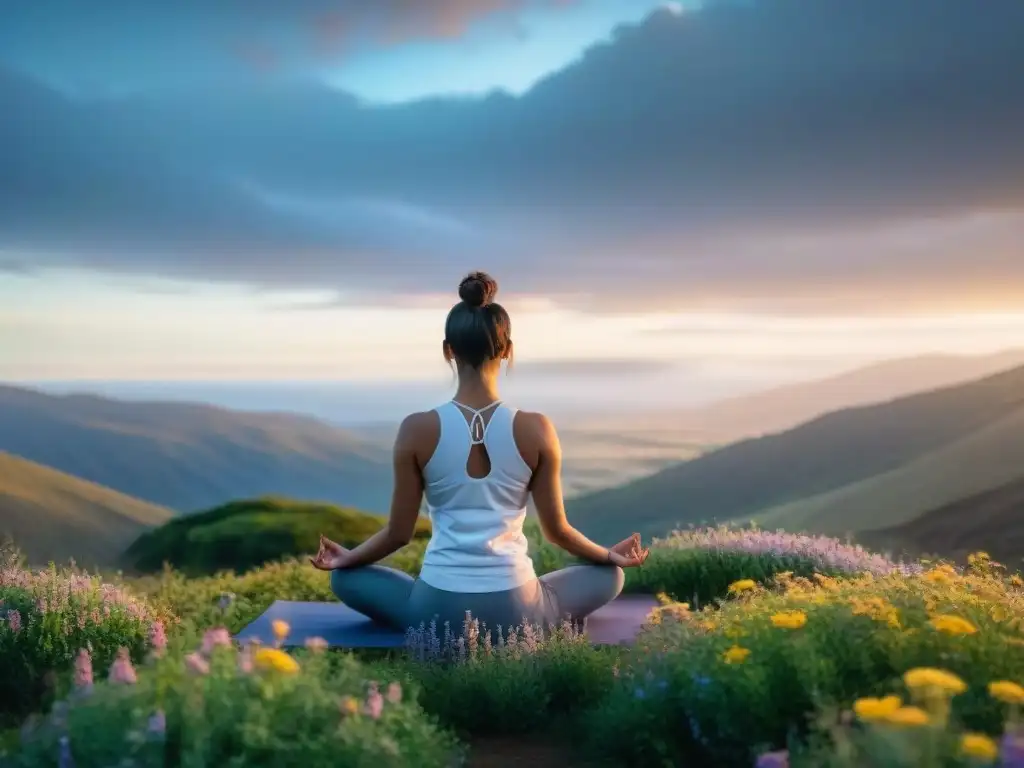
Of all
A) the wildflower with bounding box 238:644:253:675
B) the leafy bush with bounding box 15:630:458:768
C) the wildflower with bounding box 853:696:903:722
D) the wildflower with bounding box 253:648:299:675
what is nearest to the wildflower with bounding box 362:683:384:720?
the leafy bush with bounding box 15:630:458:768

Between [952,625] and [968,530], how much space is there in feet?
22.8

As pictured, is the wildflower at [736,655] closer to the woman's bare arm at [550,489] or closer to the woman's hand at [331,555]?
the woman's bare arm at [550,489]

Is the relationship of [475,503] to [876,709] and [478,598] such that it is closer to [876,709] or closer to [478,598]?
[478,598]

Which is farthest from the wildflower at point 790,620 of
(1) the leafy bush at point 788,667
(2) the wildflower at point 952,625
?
(2) the wildflower at point 952,625

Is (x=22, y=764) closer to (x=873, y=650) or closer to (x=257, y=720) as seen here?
(x=257, y=720)

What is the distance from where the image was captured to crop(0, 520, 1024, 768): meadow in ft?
10.5

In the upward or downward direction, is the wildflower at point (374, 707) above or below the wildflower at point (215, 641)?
below

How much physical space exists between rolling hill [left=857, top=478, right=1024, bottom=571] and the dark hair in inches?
232

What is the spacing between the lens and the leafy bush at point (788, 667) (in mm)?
3775

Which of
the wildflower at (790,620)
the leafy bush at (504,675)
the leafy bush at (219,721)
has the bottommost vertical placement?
the leafy bush at (504,675)

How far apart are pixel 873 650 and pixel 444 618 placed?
84.9 inches

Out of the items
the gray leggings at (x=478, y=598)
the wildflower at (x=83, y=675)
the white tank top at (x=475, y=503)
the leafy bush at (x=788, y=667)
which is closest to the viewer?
the wildflower at (x=83, y=675)

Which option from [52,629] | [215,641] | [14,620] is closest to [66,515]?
[52,629]

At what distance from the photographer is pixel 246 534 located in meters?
12.0
